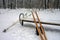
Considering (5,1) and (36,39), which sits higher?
(5,1)

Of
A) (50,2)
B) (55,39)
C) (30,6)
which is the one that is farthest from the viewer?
(30,6)

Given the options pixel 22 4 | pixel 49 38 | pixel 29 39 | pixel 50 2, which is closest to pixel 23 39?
pixel 29 39

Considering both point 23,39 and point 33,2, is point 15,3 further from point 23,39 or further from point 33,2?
point 23,39

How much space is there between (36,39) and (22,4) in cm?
811

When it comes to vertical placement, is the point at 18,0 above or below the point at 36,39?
above

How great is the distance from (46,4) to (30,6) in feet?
5.01

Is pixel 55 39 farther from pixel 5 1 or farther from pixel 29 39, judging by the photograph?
pixel 5 1

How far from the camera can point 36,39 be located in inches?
110

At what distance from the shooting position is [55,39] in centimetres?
276

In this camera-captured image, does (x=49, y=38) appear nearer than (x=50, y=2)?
Yes

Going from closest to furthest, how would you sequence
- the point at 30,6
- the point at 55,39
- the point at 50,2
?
the point at 55,39
the point at 50,2
the point at 30,6

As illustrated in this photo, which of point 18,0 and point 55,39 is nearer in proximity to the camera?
point 55,39

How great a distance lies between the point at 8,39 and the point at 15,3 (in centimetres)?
814

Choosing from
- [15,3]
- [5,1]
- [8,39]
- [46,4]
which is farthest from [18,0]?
[8,39]
